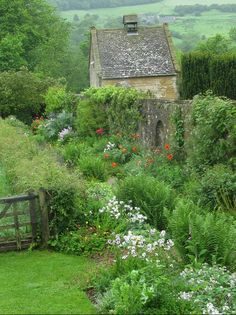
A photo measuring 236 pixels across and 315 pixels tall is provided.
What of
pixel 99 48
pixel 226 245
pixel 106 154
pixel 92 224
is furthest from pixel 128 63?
pixel 226 245

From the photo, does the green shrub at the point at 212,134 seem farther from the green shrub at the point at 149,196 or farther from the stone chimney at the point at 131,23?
the stone chimney at the point at 131,23

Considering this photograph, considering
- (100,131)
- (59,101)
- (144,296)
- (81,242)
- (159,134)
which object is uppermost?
(144,296)

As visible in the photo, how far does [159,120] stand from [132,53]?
A: 19847 millimetres

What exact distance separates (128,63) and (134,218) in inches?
1115

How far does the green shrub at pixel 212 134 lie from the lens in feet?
48.6

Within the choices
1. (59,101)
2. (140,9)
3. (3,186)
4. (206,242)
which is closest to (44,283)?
(206,242)

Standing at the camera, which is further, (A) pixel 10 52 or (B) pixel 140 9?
(B) pixel 140 9

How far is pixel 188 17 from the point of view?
4975 inches

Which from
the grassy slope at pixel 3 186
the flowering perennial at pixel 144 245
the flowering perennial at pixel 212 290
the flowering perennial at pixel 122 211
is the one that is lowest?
the grassy slope at pixel 3 186

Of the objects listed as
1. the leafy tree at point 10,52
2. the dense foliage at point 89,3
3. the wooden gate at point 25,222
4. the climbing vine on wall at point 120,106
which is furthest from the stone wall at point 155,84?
the dense foliage at point 89,3

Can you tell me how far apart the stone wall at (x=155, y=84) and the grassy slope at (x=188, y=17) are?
58210 millimetres

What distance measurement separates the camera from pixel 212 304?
295 inches

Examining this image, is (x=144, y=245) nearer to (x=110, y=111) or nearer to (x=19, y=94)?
(x=110, y=111)

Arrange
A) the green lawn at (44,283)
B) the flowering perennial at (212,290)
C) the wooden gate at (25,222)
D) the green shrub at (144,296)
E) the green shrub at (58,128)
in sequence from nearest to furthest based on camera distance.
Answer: the green shrub at (144,296) → the flowering perennial at (212,290) → the green lawn at (44,283) → the wooden gate at (25,222) → the green shrub at (58,128)
